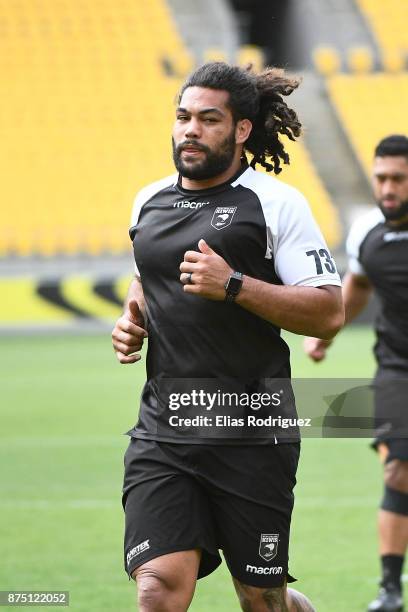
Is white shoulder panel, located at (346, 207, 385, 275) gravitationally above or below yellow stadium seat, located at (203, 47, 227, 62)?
below

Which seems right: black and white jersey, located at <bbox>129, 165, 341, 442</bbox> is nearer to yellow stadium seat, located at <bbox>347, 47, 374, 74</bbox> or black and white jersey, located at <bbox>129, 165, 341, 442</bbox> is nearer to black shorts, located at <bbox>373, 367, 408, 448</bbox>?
black shorts, located at <bbox>373, 367, 408, 448</bbox>

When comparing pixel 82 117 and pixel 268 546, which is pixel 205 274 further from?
pixel 82 117

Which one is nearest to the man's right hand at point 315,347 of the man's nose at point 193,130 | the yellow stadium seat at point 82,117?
the man's nose at point 193,130

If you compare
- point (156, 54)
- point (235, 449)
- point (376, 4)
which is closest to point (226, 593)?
point (235, 449)

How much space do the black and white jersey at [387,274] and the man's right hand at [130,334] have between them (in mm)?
2252

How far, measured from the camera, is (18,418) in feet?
39.3

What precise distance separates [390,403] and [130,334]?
7.88ft

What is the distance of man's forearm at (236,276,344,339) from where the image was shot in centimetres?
399

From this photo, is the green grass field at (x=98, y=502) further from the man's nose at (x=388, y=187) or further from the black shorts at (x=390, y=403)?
the man's nose at (x=388, y=187)

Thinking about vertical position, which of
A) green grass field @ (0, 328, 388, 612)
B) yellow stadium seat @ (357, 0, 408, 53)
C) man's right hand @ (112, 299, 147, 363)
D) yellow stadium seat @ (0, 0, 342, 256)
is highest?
yellow stadium seat @ (357, 0, 408, 53)

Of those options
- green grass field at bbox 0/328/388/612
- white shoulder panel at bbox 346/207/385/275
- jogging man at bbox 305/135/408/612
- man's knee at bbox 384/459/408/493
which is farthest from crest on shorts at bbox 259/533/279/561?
white shoulder panel at bbox 346/207/385/275

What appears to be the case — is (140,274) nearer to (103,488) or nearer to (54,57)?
(103,488)

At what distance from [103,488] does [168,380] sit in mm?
4627

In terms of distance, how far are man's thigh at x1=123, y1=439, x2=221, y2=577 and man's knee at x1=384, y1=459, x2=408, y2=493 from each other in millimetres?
2056
